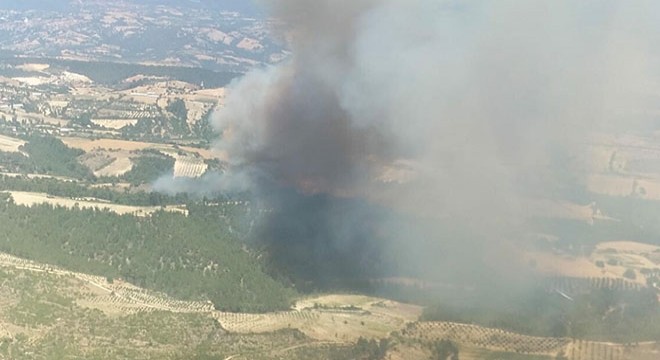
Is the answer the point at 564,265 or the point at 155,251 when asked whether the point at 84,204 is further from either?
the point at 564,265

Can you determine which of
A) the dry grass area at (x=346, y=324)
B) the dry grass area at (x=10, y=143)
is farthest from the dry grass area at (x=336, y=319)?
the dry grass area at (x=10, y=143)

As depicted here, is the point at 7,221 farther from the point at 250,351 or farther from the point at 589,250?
the point at 589,250

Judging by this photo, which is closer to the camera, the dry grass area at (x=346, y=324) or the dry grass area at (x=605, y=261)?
the dry grass area at (x=346, y=324)

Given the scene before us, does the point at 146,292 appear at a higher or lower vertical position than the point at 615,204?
lower

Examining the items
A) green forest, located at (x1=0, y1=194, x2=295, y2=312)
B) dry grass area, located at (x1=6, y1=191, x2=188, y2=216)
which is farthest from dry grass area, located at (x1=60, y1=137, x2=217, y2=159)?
green forest, located at (x1=0, y1=194, x2=295, y2=312)

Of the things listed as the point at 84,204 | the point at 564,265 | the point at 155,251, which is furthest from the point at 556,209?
the point at 84,204

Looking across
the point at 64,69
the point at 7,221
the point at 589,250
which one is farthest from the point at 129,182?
the point at 64,69

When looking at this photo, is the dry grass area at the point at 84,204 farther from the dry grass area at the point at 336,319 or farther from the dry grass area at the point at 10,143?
the dry grass area at the point at 10,143
